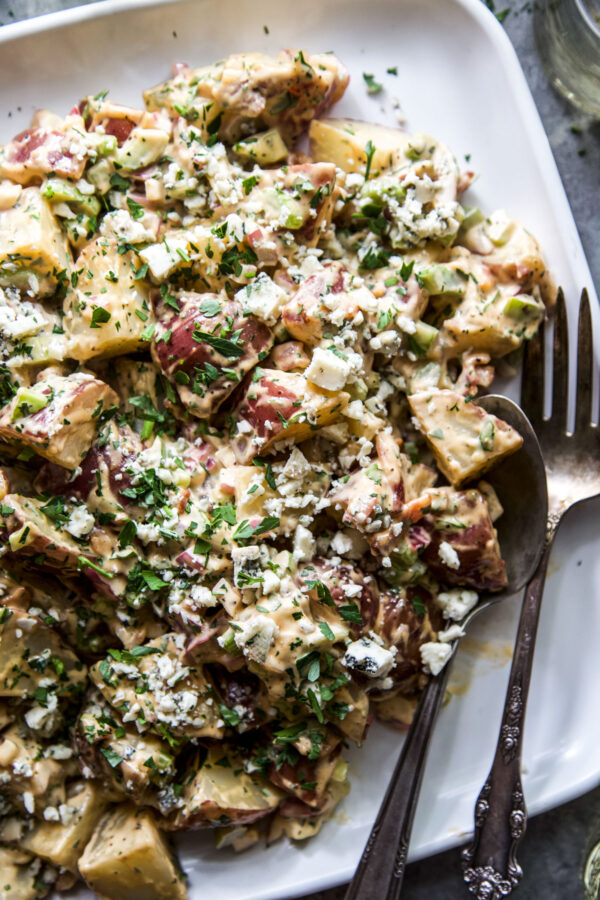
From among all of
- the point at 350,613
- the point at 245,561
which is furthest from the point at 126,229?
the point at 350,613

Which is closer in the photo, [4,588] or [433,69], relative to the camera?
[4,588]

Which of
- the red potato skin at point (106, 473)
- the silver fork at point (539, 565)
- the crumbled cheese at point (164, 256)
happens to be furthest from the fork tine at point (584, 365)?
the red potato skin at point (106, 473)

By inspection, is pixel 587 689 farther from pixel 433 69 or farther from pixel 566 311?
pixel 433 69

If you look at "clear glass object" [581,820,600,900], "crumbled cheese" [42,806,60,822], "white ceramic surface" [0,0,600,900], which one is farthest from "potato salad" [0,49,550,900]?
"clear glass object" [581,820,600,900]

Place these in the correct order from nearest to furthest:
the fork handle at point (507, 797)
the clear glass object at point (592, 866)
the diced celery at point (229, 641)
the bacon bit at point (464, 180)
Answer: the diced celery at point (229, 641), the fork handle at point (507, 797), the bacon bit at point (464, 180), the clear glass object at point (592, 866)

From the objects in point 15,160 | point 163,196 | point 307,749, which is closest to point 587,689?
point 307,749

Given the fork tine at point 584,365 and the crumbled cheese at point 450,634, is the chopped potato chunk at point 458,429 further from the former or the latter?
the crumbled cheese at point 450,634
